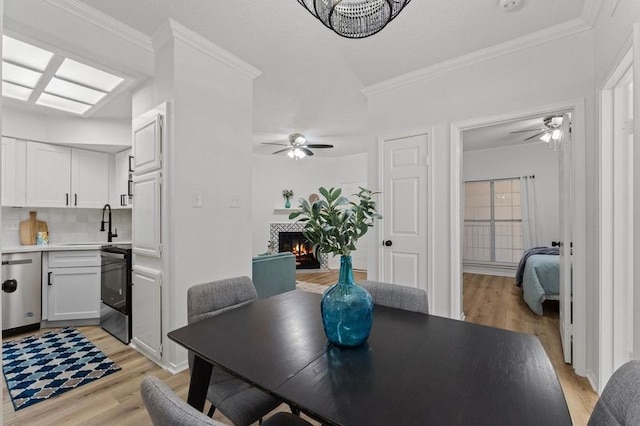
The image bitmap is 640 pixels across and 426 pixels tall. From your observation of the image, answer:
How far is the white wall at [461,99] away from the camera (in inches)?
91.8

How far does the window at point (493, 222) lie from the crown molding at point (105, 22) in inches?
243

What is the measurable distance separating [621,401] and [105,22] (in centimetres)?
337

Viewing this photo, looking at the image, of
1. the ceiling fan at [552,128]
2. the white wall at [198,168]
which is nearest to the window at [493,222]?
the ceiling fan at [552,128]

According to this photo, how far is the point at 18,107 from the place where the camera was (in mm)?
3434

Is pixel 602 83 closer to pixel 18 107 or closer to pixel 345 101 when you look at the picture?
pixel 345 101

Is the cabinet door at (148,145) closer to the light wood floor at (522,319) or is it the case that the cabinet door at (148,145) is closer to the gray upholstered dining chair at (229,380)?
the gray upholstered dining chair at (229,380)

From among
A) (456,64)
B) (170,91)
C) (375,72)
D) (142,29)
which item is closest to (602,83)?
(456,64)

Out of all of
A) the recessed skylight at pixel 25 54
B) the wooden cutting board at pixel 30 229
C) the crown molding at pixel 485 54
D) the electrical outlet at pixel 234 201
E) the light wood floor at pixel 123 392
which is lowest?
the light wood floor at pixel 123 392

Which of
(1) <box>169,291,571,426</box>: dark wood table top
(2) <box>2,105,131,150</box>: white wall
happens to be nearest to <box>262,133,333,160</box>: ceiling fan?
(2) <box>2,105,131,150</box>: white wall

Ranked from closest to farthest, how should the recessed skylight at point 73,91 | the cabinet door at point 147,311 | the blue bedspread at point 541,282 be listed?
the cabinet door at point 147,311, the recessed skylight at point 73,91, the blue bedspread at point 541,282

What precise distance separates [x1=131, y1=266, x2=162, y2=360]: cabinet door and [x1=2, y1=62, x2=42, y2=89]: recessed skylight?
2.01 meters

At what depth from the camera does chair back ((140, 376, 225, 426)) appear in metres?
0.67

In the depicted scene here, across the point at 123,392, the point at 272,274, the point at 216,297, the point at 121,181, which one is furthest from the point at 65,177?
the point at 216,297

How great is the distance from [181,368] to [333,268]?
479cm
